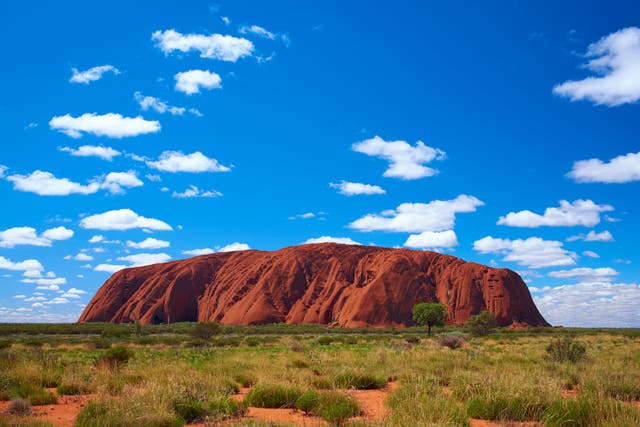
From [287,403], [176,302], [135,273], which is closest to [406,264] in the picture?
[176,302]

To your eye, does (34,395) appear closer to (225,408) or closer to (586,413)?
(225,408)

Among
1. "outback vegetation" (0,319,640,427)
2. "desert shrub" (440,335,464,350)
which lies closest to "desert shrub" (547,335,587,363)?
"outback vegetation" (0,319,640,427)

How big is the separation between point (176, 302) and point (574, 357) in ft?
340

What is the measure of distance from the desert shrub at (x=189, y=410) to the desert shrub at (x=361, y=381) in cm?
456

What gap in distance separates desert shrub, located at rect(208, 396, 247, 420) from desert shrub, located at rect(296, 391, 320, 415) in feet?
3.88

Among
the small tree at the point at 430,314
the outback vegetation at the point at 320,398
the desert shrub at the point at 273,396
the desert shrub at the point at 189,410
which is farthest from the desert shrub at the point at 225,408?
the small tree at the point at 430,314

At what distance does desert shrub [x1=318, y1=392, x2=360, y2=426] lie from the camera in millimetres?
8188

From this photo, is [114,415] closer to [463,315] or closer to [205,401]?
[205,401]

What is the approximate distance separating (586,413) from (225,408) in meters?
6.72

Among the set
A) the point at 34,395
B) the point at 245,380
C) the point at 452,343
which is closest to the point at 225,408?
the point at 245,380

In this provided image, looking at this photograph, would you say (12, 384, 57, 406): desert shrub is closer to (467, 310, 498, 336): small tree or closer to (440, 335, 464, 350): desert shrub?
(440, 335, 464, 350): desert shrub

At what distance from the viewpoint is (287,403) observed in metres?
10.3

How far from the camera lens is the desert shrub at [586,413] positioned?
281 inches

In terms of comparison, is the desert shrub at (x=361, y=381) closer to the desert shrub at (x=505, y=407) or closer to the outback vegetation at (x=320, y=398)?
the outback vegetation at (x=320, y=398)
